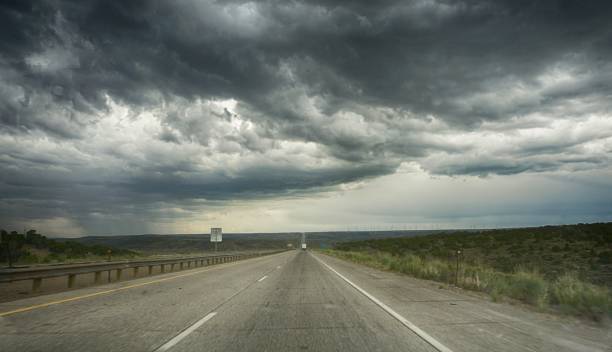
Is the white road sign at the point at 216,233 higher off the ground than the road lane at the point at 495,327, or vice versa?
the white road sign at the point at 216,233

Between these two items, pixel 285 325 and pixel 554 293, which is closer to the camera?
pixel 285 325

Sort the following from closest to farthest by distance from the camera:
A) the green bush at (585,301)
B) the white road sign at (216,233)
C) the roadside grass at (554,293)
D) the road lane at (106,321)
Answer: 1. the road lane at (106,321)
2. the green bush at (585,301)
3. the roadside grass at (554,293)
4. the white road sign at (216,233)

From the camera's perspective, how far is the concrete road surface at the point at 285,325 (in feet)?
19.9

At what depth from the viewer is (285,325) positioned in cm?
767

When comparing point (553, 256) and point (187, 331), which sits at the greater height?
point (187, 331)

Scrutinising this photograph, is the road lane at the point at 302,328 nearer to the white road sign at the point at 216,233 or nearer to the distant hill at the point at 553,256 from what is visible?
the distant hill at the point at 553,256

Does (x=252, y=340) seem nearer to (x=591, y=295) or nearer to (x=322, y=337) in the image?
(x=322, y=337)

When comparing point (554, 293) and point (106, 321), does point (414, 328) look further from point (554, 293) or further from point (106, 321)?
point (554, 293)

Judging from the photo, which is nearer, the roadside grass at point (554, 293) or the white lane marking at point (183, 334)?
the white lane marking at point (183, 334)

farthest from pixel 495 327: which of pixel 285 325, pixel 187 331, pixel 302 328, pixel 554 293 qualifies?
pixel 554 293

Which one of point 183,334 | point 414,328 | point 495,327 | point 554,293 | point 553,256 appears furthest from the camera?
point 553,256

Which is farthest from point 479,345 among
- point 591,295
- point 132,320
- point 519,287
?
point 519,287

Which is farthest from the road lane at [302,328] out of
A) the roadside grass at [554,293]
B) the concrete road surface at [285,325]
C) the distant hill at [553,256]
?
the distant hill at [553,256]

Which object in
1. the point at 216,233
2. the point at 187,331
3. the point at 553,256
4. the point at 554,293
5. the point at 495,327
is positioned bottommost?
the point at 553,256
